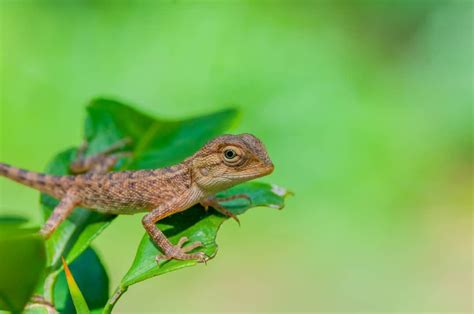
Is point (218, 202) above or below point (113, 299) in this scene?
above

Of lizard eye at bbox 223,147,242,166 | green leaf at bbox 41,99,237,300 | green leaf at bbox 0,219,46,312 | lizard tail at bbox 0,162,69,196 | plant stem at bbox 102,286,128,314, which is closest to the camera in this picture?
green leaf at bbox 0,219,46,312

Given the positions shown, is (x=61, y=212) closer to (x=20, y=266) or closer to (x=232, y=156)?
(x=232, y=156)

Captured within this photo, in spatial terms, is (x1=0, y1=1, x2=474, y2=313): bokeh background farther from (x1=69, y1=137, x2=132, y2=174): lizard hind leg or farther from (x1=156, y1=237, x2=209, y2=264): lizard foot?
(x1=156, y1=237, x2=209, y2=264): lizard foot

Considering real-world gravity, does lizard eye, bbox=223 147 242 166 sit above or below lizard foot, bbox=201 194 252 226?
above

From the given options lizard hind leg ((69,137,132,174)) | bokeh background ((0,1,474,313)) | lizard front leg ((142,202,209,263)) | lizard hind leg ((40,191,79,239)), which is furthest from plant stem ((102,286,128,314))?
bokeh background ((0,1,474,313))

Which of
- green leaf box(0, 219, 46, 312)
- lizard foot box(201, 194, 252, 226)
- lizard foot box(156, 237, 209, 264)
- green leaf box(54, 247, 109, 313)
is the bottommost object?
green leaf box(0, 219, 46, 312)

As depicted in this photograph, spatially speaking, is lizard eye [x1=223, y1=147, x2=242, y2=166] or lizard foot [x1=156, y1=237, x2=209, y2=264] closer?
lizard foot [x1=156, y1=237, x2=209, y2=264]

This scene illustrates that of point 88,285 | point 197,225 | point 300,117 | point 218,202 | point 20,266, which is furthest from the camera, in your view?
point 300,117

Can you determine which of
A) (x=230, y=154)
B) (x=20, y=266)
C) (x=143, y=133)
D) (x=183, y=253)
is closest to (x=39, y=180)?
(x=143, y=133)
